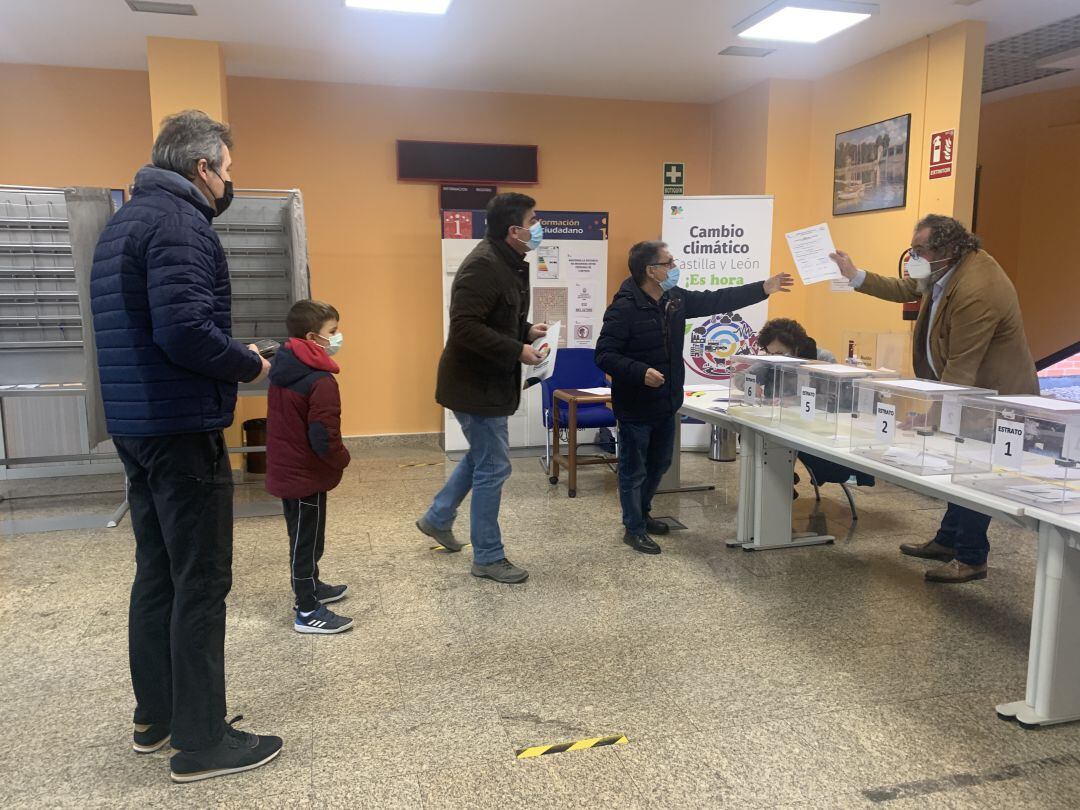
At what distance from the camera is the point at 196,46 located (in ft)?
16.1

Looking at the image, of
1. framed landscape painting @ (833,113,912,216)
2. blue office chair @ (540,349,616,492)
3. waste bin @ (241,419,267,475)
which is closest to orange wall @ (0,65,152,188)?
waste bin @ (241,419,267,475)

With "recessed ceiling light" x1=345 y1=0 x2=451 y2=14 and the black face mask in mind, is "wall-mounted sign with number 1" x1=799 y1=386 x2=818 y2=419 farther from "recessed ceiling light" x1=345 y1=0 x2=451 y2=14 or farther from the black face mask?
"recessed ceiling light" x1=345 y1=0 x2=451 y2=14

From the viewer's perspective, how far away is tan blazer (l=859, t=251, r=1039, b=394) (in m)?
3.06

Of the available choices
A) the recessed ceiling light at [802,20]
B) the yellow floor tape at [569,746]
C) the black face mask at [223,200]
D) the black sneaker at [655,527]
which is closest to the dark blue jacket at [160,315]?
the black face mask at [223,200]

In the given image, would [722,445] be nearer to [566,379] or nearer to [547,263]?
[566,379]

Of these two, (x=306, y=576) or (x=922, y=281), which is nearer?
(x=306, y=576)

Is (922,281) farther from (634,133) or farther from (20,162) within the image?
(20,162)

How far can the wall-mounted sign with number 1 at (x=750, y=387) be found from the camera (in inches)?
146

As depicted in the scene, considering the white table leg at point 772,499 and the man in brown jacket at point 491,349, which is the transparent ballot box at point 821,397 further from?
the man in brown jacket at point 491,349

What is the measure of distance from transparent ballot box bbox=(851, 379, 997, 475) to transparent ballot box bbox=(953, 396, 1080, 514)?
0.24 feet

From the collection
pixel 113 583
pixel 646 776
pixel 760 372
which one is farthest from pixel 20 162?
pixel 646 776

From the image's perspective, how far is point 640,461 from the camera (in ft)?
12.2

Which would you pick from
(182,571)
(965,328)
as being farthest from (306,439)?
(965,328)

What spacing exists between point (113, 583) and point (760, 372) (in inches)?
126
